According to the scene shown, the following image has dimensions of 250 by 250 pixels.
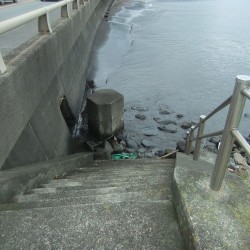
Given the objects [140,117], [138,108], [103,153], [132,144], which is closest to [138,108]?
[138,108]

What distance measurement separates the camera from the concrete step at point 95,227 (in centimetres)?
231

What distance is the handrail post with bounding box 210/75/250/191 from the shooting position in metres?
2.25

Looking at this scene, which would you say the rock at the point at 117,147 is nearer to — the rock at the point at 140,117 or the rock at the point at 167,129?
the rock at the point at 167,129

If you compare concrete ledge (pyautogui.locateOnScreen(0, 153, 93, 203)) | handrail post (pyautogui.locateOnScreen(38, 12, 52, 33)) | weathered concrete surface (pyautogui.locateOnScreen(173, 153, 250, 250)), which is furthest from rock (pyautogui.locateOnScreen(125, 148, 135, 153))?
weathered concrete surface (pyautogui.locateOnScreen(173, 153, 250, 250))

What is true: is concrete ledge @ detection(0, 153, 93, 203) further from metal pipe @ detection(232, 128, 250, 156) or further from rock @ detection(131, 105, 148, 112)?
rock @ detection(131, 105, 148, 112)

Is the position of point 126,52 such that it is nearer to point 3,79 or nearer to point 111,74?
point 111,74

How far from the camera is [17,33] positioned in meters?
5.63

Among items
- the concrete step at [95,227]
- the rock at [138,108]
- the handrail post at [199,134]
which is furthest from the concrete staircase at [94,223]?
the rock at [138,108]

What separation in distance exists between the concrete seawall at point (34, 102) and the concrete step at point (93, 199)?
0.62m

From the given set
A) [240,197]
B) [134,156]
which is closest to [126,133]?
[134,156]

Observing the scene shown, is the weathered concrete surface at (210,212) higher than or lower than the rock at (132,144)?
higher

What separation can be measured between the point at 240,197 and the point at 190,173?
1.67 ft

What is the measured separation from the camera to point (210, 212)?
2398 mm

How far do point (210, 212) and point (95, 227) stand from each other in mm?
920
